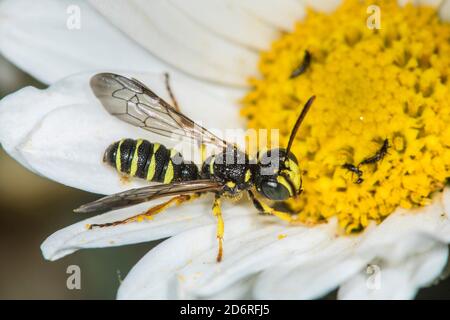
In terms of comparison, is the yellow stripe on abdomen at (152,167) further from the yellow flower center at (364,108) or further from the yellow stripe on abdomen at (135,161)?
the yellow flower center at (364,108)

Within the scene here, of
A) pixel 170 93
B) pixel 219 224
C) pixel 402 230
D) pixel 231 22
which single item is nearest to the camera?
pixel 402 230

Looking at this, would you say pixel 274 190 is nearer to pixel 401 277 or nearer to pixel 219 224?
pixel 219 224

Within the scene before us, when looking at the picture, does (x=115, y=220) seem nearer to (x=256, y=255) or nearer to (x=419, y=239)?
(x=256, y=255)

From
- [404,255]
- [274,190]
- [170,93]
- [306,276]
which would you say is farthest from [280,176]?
[170,93]

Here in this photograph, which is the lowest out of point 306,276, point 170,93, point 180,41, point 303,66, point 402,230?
point 306,276

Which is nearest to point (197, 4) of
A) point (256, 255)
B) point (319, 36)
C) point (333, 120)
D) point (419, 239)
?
point (319, 36)

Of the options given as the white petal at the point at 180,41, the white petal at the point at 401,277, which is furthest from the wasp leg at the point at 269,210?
the white petal at the point at 180,41
